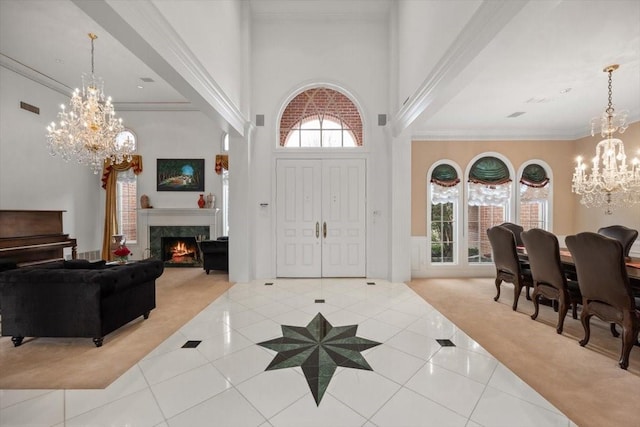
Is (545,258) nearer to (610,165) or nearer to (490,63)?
(610,165)

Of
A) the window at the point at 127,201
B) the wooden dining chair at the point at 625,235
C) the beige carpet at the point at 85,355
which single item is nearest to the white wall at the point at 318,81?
the beige carpet at the point at 85,355

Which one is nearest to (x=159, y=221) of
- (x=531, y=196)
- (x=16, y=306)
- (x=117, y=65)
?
(x=117, y=65)

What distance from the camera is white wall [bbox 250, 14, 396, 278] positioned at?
212 inches

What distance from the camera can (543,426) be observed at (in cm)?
174

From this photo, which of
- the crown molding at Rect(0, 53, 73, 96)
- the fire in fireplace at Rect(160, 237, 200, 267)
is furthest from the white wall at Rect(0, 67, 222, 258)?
the fire in fireplace at Rect(160, 237, 200, 267)

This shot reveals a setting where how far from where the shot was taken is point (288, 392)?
81.3 inches

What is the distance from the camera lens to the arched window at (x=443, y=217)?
588 cm

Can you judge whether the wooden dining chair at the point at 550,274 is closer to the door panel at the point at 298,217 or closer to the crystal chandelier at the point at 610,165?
the crystal chandelier at the point at 610,165

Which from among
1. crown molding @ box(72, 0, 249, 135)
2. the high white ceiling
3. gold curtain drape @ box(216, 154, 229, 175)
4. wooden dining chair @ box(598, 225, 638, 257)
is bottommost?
wooden dining chair @ box(598, 225, 638, 257)

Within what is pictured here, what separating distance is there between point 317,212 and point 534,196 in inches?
189

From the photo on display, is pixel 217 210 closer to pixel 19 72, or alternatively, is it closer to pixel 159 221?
pixel 159 221

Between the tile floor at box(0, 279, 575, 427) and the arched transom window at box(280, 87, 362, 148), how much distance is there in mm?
3689

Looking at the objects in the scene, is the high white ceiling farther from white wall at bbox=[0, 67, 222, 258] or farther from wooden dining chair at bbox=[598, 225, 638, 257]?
wooden dining chair at bbox=[598, 225, 638, 257]

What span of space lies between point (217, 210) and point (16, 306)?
4.35 m
